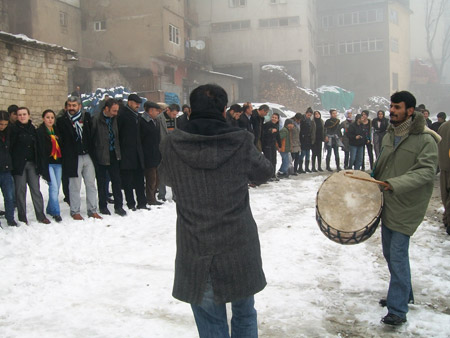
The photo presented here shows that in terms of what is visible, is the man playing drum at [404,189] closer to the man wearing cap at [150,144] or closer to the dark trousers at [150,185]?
the man wearing cap at [150,144]

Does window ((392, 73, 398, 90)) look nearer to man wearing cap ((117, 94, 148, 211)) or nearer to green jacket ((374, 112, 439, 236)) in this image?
man wearing cap ((117, 94, 148, 211))

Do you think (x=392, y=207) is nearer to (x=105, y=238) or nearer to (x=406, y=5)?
(x=105, y=238)

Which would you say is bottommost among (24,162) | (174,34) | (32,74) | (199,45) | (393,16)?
(24,162)

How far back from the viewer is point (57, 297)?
4.79 metres

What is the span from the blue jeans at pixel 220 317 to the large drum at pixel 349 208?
163 centimetres

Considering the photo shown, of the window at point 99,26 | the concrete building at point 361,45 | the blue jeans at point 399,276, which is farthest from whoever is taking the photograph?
the concrete building at point 361,45

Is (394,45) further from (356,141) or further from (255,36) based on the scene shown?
(356,141)

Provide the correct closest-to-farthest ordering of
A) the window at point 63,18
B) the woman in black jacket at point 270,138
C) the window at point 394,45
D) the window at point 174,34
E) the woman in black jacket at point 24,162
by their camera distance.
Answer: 1. the woman in black jacket at point 24,162
2. the woman in black jacket at point 270,138
3. the window at point 63,18
4. the window at point 174,34
5. the window at point 394,45

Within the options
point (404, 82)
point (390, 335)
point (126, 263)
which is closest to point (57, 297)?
point (126, 263)

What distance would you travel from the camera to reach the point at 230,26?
39844 mm

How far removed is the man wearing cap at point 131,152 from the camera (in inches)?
342

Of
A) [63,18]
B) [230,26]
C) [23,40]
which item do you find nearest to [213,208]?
[23,40]

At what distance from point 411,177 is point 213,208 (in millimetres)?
2140

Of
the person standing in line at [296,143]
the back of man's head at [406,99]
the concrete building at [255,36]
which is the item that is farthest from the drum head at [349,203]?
the concrete building at [255,36]
